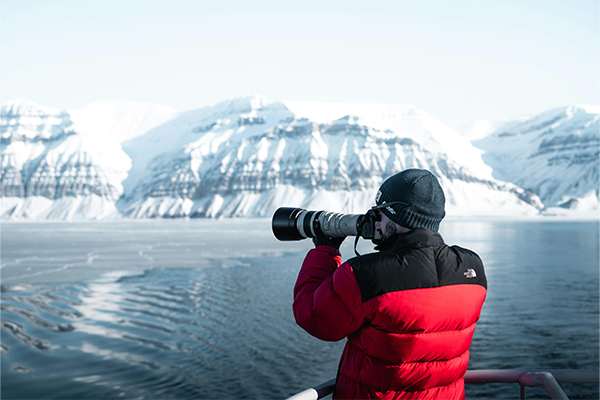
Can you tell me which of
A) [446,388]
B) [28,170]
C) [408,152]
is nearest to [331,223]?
[446,388]

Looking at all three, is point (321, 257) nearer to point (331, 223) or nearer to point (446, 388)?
point (331, 223)

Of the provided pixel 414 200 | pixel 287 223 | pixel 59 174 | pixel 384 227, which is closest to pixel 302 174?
pixel 59 174

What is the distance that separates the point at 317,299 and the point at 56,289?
17.8 metres

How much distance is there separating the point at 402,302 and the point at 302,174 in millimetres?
156974

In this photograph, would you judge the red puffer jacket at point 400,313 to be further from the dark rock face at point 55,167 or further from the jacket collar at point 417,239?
the dark rock face at point 55,167

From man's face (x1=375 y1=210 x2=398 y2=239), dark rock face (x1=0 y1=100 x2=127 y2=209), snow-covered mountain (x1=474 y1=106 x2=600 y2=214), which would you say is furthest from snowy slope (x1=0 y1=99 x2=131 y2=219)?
man's face (x1=375 y1=210 x2=398 y2=239)

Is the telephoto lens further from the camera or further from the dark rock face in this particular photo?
the dark rock face

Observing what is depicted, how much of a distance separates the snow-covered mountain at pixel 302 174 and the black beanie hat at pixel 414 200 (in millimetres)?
141754

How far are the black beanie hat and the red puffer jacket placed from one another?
0.09 metres

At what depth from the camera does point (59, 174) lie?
176 m

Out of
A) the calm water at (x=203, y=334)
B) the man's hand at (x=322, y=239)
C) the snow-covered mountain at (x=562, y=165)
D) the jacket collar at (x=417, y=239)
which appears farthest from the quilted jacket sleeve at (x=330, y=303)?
the snow-covered mountain at (x=562, y=165)

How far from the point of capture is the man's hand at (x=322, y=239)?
288 cm

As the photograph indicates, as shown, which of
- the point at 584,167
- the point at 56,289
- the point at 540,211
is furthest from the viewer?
the point at 584,167

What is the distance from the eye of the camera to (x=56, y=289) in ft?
59.8
